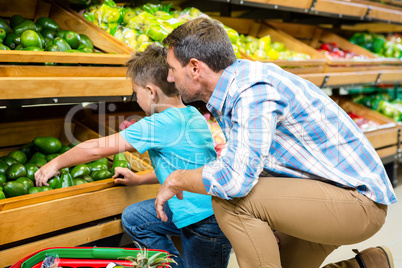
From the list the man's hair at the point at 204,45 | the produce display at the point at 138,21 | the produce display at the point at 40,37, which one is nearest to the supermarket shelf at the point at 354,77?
the produce display at the point at 138,21

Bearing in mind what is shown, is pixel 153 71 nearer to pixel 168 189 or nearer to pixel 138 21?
pixel 168 189

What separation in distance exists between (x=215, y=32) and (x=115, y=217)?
113 cm

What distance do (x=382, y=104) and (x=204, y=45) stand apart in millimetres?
3688

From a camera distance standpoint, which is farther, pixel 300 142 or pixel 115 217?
pixel 115 217

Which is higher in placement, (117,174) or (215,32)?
(215,32)

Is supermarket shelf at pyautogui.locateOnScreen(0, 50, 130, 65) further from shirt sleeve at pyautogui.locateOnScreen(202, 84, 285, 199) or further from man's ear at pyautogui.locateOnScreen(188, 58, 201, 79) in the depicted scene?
shirt sleeve at pyautogui.locateOnScreen(202, 84, 285, 199)

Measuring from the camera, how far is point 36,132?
260cm

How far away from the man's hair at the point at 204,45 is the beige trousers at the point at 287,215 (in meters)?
0.45

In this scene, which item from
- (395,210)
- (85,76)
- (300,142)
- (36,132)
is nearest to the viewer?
(300,142)

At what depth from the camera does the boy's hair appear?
187cm

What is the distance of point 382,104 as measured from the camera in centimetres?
462

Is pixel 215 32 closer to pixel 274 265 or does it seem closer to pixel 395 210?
pixel 274 265

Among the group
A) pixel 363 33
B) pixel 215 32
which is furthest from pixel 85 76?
pixel 363 33

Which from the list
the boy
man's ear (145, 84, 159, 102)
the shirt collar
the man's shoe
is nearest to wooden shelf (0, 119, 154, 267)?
the boy
